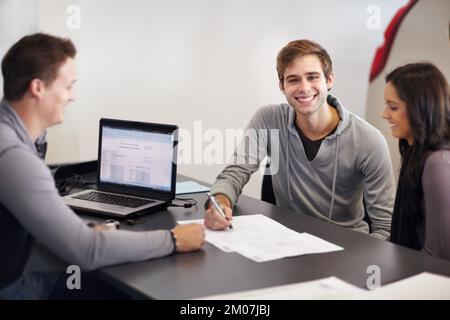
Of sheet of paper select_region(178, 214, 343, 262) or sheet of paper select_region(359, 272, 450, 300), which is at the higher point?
sheet of paper select_region(359, 272, 450, 300)

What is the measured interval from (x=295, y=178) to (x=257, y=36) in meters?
1.68

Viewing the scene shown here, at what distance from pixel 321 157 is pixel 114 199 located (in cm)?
82

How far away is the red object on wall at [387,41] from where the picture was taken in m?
3.85

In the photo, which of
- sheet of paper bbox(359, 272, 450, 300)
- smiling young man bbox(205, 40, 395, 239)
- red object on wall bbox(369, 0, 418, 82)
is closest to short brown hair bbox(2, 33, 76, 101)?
smiling young man bbox(205, 40, 395, 239)

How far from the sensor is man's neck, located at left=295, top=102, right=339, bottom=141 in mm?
2240

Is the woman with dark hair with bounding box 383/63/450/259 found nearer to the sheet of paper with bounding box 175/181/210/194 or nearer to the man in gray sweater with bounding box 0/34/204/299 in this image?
the man in gray sweater with bounding box 0/34/204/299

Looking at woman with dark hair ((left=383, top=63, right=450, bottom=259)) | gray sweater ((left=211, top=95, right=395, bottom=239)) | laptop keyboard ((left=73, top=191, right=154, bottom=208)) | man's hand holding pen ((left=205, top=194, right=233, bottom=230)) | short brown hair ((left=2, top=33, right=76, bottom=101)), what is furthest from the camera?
gray sweater ((left=211, top=95, right=395, bottom=239))

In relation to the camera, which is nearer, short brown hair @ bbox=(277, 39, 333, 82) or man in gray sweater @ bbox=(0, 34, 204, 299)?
man in gray sweater @ bbox=(0, 34, 204, 299)

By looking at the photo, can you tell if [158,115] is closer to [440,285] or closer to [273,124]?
[273,124]

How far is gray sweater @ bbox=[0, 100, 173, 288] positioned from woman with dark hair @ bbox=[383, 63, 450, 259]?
0.78 metres

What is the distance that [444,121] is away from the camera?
5.71 ft

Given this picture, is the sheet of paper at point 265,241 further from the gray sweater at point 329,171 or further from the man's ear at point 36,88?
the man's ear at point 36,88

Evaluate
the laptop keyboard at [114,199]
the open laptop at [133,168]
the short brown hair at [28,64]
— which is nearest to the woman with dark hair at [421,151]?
the open laptop at [133,168]
